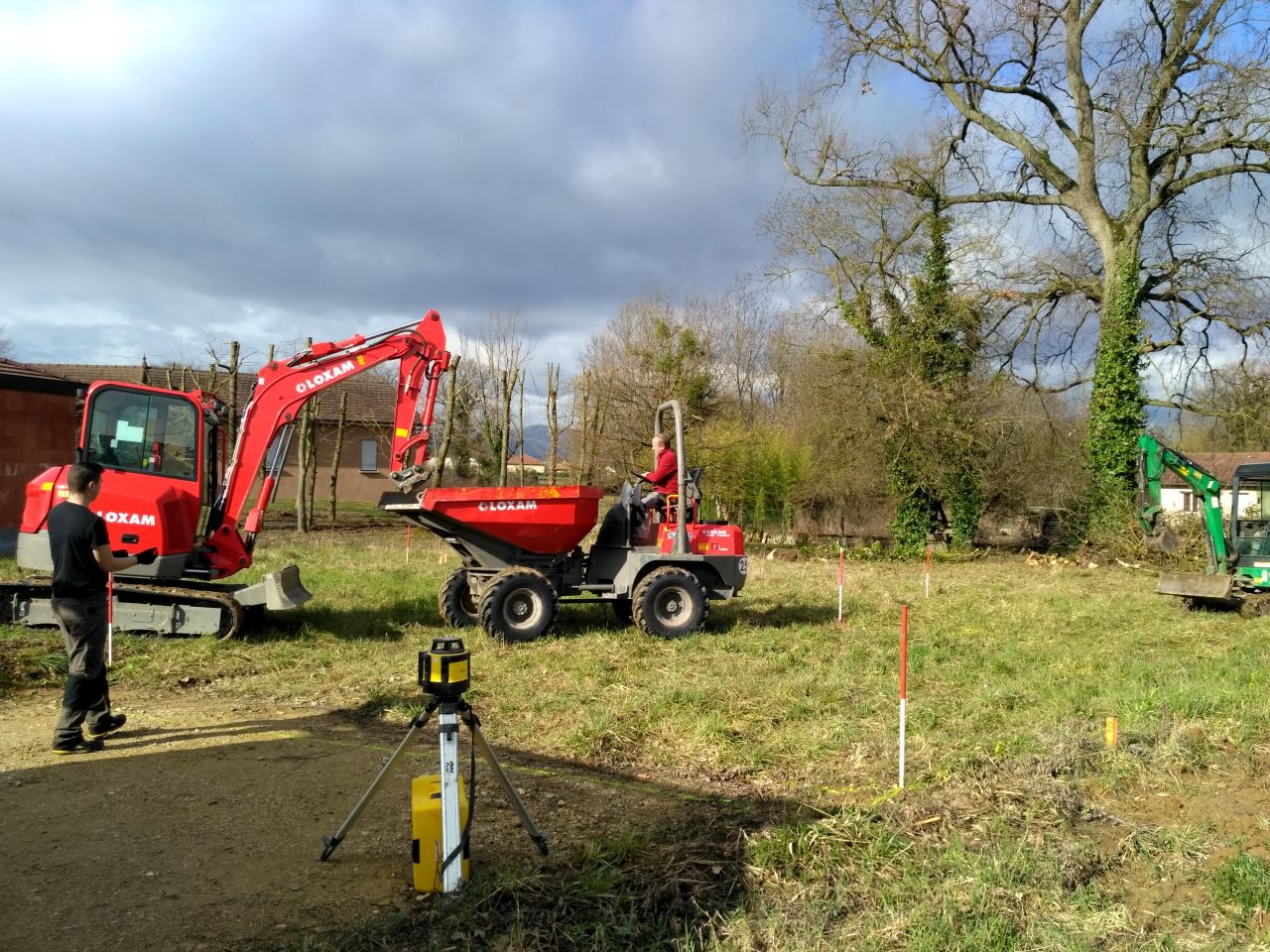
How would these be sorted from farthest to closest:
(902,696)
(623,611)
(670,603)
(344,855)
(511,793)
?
(623,611), (670,603), (902,696), (344,855), (511,793)

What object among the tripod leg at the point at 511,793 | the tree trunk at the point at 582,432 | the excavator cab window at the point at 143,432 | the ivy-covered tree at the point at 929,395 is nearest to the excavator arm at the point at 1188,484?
the ivy-covered tree at the point at 929,395

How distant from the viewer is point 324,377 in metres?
10.9

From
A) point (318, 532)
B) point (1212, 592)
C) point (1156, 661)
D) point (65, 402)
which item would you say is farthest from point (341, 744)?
point (318, 532)

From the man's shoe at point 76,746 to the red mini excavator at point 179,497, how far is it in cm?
357

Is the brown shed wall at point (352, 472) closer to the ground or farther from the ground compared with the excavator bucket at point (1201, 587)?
farther from the ground

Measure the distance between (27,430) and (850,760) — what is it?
16.8m

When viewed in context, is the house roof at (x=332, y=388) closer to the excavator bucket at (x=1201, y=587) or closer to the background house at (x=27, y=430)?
the background house at (x=27, y=430)

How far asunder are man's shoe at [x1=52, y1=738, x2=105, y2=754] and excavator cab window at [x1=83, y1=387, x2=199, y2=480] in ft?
13.4


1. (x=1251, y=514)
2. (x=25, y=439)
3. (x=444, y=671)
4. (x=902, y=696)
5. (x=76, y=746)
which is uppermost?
(x=25, y=439)

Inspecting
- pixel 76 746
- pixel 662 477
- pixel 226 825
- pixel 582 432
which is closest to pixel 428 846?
pixel 226 825

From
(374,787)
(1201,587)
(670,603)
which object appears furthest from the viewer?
(1201,587)

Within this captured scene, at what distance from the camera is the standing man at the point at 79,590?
618cm

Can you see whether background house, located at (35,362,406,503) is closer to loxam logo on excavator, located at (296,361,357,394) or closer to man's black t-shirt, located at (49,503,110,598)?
loxam logo on excavator, located at (296,361,357,394)

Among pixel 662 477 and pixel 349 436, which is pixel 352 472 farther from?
pixel 662 477
